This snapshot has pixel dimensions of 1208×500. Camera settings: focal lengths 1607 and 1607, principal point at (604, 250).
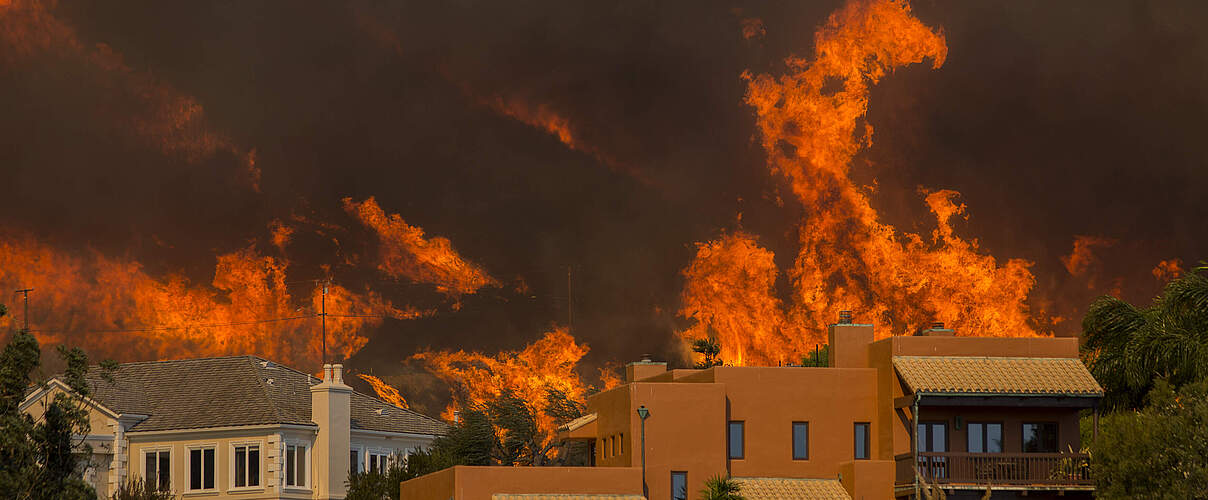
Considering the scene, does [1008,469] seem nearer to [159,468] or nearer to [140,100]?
[159,468]

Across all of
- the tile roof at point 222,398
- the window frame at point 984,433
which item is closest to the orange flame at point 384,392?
the tile roof at point 222,398

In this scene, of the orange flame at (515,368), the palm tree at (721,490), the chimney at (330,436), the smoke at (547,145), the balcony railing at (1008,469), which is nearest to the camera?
the palm tree at (721,490)

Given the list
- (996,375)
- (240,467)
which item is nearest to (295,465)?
(240,467)

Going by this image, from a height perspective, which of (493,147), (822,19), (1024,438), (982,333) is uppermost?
(822,19)

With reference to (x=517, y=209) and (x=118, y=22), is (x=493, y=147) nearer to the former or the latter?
(x=517, y=209)

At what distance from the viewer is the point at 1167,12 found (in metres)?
108

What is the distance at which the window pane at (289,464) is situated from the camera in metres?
72.1

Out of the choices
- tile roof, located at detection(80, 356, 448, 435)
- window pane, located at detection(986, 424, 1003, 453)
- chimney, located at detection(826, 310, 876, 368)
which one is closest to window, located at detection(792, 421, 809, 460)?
chimney, located at detection(826, 310, 876, 368)

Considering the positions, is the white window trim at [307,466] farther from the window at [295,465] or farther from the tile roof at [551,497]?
the tile roof at [551,497]

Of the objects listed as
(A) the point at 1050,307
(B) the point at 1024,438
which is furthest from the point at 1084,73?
(B) the point at 1024,438

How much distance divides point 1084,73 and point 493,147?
4150cm

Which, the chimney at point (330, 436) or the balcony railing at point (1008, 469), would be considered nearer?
the balcony railing at point (1008, 469)

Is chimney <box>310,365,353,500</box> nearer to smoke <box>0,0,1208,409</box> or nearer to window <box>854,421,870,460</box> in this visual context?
window <box>854,421,870,460</box>

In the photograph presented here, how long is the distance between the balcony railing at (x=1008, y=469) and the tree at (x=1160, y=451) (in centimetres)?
103
